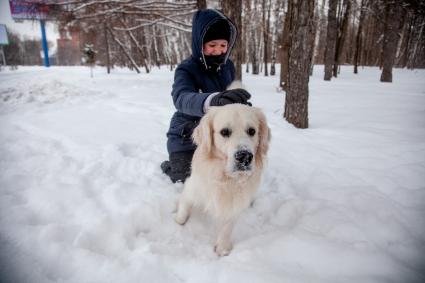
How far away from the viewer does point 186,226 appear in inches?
80.0

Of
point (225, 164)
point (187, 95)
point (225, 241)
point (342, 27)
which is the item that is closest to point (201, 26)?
point (187, 95)

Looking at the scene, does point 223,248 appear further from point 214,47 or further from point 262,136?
point 214,47

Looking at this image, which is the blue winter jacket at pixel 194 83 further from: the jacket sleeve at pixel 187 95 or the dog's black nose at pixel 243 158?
the dog's black nose at pixel 243 158

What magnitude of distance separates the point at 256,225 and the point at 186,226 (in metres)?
0.63

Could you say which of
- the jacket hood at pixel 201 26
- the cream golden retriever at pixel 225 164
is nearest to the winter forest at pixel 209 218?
the cream golden retriever at pixel 225 164

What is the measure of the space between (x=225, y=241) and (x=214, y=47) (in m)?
1.79

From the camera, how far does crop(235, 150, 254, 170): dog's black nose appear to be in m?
1.50

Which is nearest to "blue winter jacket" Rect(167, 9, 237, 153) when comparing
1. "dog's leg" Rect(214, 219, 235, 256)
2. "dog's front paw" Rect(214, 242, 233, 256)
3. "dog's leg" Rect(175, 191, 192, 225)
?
"dog's leg" Rect(175, 191, 192, 225)

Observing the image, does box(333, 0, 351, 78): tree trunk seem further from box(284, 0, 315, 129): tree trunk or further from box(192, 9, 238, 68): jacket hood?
box(192, 9, 238, 68): jacket hood

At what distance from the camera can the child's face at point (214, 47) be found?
2.31 m

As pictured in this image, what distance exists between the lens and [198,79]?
7.74ft

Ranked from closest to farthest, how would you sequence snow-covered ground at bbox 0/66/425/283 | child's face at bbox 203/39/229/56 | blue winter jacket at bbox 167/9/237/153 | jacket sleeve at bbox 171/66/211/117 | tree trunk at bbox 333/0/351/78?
1. snow-covered ground at bbox 0/66/425/283
2. jacket sleeve at bbox 171/66/211/117
3. blue winter jacket at bbox 167/9/237/153
4. child's face at bbox 203/39/229/56
5. tree trunk at bbox 333/0/351/78

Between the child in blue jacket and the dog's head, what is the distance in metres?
0.21

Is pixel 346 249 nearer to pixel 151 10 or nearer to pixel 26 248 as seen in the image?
pixel 26 248
